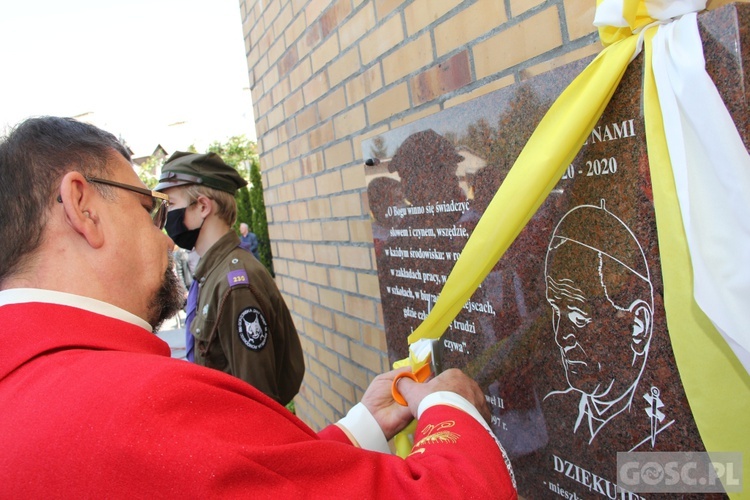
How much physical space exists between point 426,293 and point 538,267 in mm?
544

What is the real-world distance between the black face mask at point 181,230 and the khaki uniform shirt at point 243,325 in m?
0.18

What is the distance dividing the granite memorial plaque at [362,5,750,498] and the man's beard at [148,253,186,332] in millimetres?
767

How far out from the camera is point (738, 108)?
2.99 feet

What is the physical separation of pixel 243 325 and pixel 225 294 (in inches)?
6.8

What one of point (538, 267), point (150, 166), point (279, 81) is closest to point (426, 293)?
point (538, 267)

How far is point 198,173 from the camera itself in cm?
295

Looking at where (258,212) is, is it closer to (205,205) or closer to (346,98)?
(205,205)

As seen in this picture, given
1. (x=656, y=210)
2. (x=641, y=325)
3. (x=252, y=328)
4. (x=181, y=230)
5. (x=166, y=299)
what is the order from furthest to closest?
(x=181, y=230) → (x=252, y=328) → (x=166, y=299) → (x=641, y=325) → (x=656, y=210)

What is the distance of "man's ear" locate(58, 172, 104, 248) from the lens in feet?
4.10

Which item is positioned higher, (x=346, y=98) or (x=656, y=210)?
(x=346, y=98)

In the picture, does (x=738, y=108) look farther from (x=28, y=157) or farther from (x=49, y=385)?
(x=28, y=157)

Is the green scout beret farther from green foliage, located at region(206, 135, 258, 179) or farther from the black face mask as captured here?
green foliage, located at region(206, 135, 258, 179)

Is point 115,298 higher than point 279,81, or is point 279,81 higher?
point 279,81

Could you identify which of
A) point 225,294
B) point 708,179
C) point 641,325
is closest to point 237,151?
point 225,294
